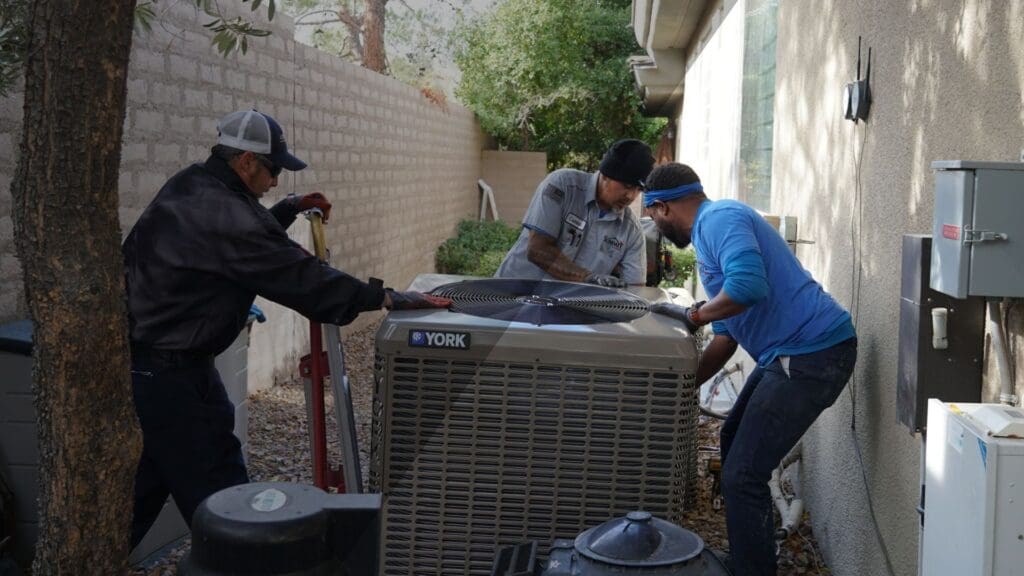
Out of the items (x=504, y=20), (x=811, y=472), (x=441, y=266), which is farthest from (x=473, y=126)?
(x=811, y=472)

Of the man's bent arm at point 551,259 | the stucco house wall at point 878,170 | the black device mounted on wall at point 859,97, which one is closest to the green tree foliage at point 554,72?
→ the stucco house wall at point 878,170

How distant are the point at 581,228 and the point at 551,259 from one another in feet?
0.76

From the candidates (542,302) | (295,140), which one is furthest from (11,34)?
(295,140)

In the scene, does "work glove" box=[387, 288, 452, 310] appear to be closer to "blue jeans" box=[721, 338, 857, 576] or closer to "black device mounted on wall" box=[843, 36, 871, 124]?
"blue jeans" box=[721, 338, 857, 576]

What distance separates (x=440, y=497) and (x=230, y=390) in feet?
6.48

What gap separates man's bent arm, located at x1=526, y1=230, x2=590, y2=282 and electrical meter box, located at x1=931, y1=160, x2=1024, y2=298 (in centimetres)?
235

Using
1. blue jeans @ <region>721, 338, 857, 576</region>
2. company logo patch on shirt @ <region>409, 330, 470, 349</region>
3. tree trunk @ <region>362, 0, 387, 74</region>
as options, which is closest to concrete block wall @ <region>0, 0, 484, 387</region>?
company logo patch on shirt @ <region>409, 330, 470, 349</region>

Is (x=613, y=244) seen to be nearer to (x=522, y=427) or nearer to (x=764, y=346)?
(x=764, y=346)

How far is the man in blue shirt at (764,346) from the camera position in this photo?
3979mm

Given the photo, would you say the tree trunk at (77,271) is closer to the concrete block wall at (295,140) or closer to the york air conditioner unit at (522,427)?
the york air conditioner unit at (522,427)

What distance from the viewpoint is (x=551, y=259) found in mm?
5160

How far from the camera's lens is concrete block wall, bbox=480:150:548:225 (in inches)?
873

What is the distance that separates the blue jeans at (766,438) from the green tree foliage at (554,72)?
1837 cm

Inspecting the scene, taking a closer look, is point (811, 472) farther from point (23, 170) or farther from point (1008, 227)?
point (23, 170)
